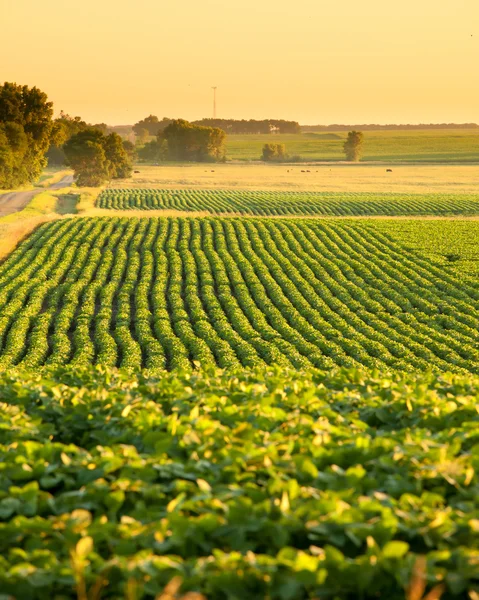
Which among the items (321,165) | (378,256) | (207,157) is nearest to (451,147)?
(321,165)

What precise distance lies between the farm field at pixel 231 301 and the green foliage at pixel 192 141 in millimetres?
135762

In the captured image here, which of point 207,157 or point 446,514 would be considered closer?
point 446,514

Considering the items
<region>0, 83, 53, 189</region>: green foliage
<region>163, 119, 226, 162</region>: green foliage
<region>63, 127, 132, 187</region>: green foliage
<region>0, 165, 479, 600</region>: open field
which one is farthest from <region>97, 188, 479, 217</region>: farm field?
<region>163, 119, 226, 162</region>: green foliage

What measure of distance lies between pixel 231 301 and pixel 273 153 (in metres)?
162

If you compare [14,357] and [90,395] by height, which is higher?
[90,395]

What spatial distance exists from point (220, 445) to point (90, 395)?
2.07 metres

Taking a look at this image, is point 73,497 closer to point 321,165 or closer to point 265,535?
point 265,535

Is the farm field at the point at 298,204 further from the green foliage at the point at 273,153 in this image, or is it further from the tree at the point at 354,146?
the green foliage at the point at 273,153

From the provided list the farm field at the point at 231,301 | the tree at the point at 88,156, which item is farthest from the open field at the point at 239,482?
the tree at the point at 88,156

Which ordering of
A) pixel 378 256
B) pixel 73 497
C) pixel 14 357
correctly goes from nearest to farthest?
1. pixel 73 497
2. pixel 14 357
3. pixel 378 256

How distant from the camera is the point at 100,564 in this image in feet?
12.9

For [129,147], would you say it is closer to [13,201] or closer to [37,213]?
[13,201]

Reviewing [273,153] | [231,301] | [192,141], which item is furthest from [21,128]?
[273,153]

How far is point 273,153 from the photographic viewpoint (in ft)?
614
